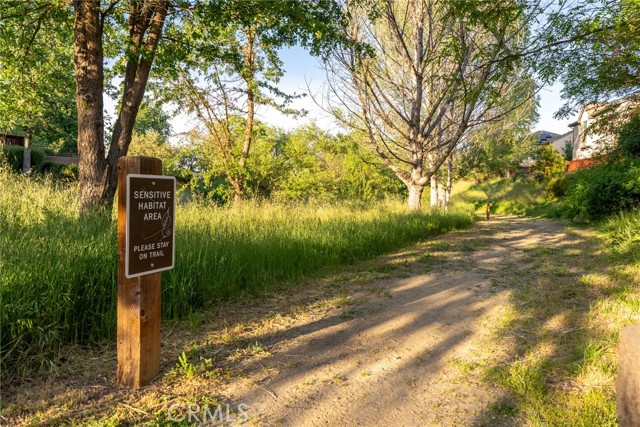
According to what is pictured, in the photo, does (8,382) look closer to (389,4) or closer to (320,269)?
(320,269)

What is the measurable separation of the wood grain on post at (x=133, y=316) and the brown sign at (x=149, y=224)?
0.06 m

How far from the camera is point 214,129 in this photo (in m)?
12.3

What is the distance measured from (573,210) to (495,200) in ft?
63.2

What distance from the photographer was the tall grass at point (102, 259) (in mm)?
3197

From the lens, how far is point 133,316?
109 inches

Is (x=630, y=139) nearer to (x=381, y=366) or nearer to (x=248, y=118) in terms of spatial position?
(x=248, y=118)

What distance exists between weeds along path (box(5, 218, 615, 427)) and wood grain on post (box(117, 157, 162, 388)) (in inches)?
5.0

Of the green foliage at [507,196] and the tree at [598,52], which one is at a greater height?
the tree at [598,52]

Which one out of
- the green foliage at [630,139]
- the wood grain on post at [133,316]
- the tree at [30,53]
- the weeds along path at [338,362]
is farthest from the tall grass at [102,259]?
the green foliage at [630,139]

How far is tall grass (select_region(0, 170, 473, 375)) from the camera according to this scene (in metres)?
3.20

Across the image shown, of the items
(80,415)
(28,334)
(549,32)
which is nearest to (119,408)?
(80,415)

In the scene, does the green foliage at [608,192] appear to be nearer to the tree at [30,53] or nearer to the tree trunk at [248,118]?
the tree trunk at [248,118]

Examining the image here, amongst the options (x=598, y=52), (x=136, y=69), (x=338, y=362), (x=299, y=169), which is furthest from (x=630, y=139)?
(x=136, y=69)

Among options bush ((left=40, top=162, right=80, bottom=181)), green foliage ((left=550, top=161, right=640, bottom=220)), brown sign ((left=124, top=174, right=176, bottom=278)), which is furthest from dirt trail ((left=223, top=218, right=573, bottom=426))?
green foliage ((left=550, top=161, right=640, bottom=220))
